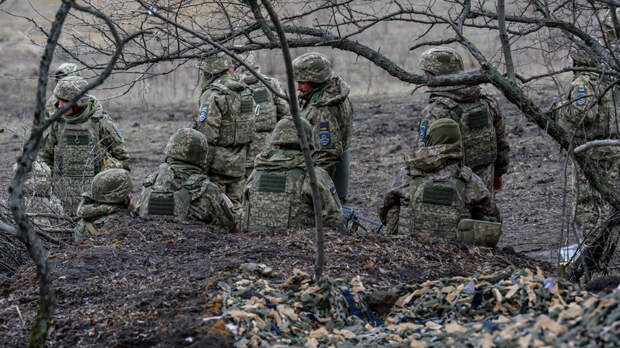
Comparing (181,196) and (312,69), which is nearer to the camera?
(181,196)

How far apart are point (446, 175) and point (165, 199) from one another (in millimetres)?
2414

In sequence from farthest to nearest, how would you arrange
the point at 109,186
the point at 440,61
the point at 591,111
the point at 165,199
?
1. the point at 591,111
2. the point at 440,61
3. the point at 109,186
4. the point at 165,199

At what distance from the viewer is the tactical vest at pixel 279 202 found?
586 centimetres

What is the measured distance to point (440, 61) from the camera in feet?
21.9

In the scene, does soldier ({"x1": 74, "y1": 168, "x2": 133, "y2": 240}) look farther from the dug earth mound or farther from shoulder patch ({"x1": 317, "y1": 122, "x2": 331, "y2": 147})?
shoulder patch ({"x1": 317, "y1": 122, "x2": 331, "y2": 147})

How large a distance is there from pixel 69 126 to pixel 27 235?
5558 mm

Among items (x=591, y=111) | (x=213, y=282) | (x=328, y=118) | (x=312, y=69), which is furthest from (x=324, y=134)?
(x=213, y=282)

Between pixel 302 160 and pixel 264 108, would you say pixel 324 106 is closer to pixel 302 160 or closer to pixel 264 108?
pixel 302 160

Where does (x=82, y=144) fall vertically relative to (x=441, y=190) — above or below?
above

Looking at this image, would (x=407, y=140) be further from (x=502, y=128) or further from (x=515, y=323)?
(x=515, y=323)

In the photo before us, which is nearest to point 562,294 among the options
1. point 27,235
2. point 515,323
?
point 515,323

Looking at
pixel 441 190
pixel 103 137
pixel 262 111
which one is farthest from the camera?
pixel 262 111

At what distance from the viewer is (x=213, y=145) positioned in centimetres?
871

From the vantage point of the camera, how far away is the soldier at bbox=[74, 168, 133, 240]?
255 inches
